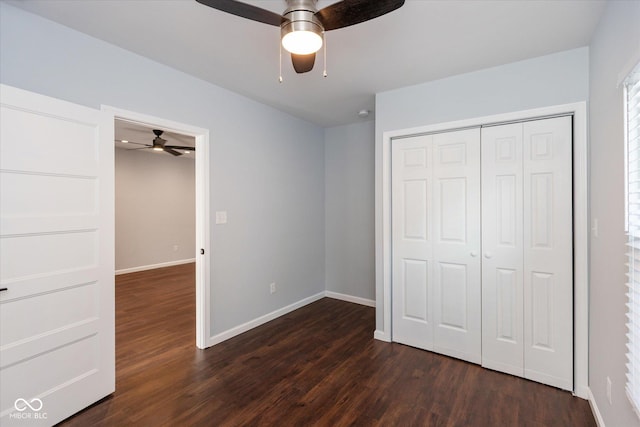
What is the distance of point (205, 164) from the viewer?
3004 mm

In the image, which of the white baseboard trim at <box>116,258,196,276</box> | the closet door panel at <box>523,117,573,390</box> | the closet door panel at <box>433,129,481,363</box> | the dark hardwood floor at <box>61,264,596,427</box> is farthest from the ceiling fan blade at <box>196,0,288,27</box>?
the white baseboard trim at <box>116,258,196,276</box>

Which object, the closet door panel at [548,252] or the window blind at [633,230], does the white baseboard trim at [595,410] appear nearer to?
the closet door panel at [548,252]

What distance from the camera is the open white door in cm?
175

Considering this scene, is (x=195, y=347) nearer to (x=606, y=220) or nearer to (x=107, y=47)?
(x=107, y=47)

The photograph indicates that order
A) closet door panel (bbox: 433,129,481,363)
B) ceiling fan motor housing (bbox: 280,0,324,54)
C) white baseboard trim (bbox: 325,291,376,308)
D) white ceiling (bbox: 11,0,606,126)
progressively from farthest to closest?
white baseboard trim (bbox: 325,291,376,308) → closet door panel (bbox: 433,129,481,363) → white ceiling (bbox: 11,0,606,126) → ceiling fan motor housing (bbox: 280,0,324,54)

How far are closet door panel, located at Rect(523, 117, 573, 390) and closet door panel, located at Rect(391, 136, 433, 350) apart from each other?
31.0 inches

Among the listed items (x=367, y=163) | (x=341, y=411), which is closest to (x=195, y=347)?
(x=341, y=411)

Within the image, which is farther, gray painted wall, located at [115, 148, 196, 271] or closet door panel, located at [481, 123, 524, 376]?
gray painted wall, located at [115, 148, 196, 271]

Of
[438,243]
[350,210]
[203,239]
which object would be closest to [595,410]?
[438,243]

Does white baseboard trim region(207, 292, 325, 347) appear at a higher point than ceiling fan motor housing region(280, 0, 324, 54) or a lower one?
lower

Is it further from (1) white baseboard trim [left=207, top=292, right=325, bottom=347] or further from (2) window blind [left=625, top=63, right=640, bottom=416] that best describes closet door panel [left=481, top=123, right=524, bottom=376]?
(1) white baseboard trim [left=207, top=292, right=325, bottom=347]

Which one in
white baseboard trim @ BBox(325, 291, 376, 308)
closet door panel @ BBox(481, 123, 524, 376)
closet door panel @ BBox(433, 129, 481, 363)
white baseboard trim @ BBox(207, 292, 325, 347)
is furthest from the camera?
white baseboard trim @ BBox(325, 291, 376, 308)

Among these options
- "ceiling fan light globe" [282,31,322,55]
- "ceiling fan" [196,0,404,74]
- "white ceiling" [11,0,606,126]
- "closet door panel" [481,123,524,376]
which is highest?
"white ceiling" [11,0,606,126]

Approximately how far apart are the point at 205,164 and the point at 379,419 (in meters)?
2.60
